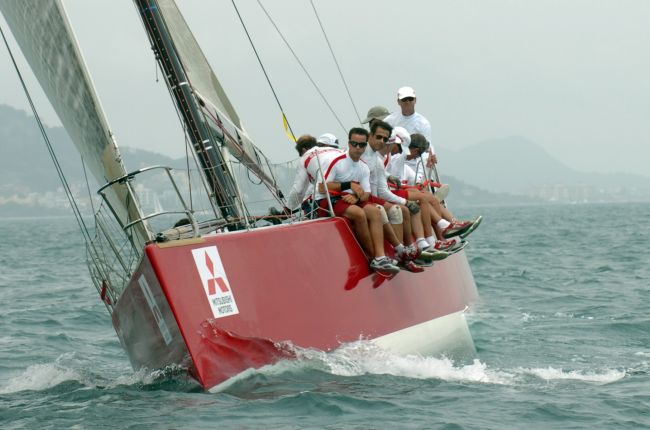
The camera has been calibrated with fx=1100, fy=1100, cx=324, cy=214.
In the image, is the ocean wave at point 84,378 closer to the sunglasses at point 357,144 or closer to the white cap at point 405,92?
the sunglasses at point 357,144

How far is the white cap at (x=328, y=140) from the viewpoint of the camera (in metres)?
7.47

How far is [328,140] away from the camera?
7504mm

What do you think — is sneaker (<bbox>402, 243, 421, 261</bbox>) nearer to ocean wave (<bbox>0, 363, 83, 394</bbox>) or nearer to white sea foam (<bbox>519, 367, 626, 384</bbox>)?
white sea foam (<bbox>519, 367, 626, 384</bbox>)

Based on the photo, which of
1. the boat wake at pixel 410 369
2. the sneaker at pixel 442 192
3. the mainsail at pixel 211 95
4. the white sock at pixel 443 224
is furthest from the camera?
the sneaker at pixel 442 192

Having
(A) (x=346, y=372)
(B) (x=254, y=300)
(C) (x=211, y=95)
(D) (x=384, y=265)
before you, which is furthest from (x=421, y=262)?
(C) (x=211, y=95)

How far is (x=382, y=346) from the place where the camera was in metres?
6.99

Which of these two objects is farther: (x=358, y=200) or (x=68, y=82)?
(x=358, y=200)

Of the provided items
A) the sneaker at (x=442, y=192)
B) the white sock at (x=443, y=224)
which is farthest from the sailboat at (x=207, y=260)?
the sneaker at (x=442, y=192)

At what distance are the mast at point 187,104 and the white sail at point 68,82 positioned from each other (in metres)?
Answer: 0.77

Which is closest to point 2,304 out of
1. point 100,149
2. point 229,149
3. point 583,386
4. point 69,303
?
point 69,303

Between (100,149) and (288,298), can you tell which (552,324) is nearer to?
(288,298)

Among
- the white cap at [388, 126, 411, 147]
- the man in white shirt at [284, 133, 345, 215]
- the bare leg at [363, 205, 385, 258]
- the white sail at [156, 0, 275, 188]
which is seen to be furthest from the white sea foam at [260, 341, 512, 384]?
the white sail at [156, 0, 275, 188]

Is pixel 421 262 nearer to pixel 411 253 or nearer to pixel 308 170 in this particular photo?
pixel 411 253

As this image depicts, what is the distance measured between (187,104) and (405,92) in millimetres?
2413
